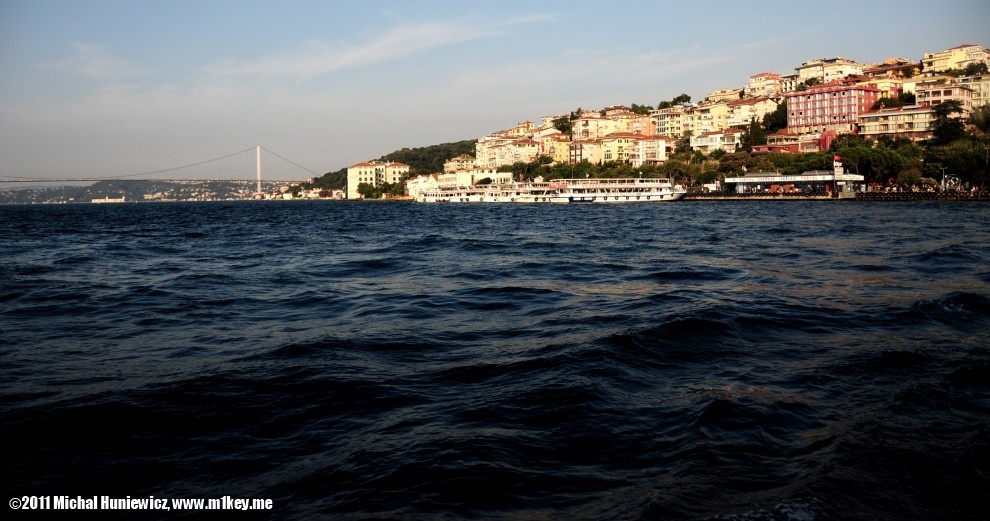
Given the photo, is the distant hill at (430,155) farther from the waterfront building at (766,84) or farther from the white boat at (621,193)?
the white boat at (621,193)

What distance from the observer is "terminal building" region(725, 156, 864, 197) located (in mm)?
58750

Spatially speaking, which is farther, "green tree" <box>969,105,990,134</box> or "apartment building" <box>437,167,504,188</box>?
"apartment building" <box>437,167,504,188</box>

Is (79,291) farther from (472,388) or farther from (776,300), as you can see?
(776,300)

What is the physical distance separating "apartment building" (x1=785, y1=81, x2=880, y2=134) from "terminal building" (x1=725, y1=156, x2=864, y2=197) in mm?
15387

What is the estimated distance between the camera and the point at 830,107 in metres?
77.2

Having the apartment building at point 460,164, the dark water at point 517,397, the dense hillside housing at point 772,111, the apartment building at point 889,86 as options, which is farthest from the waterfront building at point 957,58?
the dark water at point 517,397

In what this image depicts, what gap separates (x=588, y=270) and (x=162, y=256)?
1051 centimetres

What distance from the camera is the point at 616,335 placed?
21.2 ft

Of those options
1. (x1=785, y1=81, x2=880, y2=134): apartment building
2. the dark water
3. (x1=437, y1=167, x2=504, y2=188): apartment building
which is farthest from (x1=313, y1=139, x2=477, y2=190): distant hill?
the dark water

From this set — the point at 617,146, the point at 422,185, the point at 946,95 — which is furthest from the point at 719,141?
the point at 422,185

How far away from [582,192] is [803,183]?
21.4 m

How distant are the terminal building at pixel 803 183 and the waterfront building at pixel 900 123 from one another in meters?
13.5

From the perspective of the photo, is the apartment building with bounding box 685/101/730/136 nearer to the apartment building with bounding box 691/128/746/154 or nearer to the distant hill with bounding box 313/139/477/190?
the apartment building with bounding box 691/128/746/154

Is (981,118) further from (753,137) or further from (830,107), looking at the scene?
(753,137)
